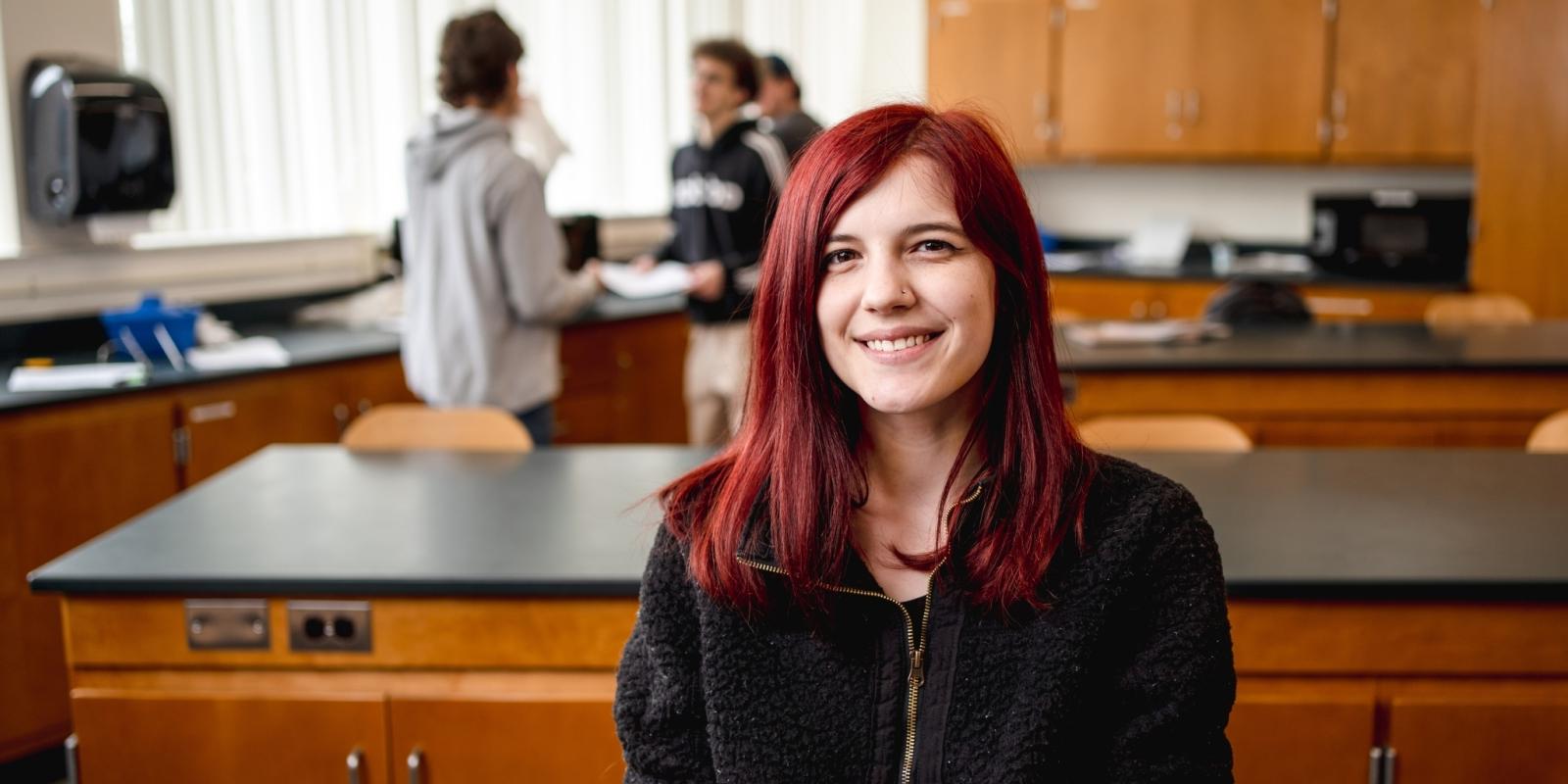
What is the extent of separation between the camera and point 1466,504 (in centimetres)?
223

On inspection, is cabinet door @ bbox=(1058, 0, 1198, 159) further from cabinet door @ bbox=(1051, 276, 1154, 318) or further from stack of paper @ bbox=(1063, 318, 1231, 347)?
stack of paper @ bbox=(1063, 318, 1231, 347)

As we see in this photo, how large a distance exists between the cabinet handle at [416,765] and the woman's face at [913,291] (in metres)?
0.98

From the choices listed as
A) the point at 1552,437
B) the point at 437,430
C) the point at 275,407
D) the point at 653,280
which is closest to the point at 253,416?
the point at 275,407

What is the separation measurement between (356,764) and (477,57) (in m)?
2.02

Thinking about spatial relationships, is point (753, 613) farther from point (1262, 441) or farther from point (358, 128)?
point (358, 128)

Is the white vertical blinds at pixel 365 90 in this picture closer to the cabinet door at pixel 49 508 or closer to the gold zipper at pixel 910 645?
the cabinet door at pixel 49 508

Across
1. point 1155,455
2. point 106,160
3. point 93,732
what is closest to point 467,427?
point 93,732

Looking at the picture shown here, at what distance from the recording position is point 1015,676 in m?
1.32

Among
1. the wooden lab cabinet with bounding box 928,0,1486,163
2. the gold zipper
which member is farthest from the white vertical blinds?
the gold zipper

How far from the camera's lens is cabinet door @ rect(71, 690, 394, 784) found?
1.98 metres

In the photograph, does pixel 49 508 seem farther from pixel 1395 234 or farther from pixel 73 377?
pixel 1395 234

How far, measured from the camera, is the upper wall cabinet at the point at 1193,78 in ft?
19.5

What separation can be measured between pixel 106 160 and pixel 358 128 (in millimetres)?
1225

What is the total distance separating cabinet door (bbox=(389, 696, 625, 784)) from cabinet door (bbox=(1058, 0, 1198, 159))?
4.88m
